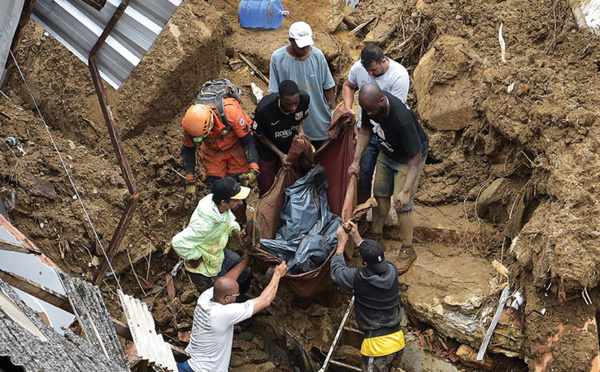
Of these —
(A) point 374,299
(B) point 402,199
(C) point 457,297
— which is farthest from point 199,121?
(C) point 457,297

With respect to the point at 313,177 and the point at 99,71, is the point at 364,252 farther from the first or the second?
the point at 99,71

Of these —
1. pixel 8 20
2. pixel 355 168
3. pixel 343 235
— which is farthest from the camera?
pixel 355 168

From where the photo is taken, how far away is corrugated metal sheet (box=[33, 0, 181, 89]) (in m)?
4.55

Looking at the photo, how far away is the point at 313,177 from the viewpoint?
5.63 metres

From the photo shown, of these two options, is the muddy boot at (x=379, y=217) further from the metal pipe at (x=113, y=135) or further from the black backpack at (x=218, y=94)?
the metal pipe at (x=113, y=135)

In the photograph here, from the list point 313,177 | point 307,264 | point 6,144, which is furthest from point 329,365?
point 6,144

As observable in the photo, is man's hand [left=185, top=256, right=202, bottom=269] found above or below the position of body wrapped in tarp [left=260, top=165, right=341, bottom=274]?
below

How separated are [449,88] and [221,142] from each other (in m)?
2.69

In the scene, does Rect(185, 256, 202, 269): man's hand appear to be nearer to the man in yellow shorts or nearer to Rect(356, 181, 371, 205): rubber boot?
the man in yellow shorts

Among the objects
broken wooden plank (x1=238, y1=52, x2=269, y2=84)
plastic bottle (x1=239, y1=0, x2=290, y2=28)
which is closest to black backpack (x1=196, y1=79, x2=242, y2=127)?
broken wooden plank (x1=238, y1=52, x2=269, y2=84)

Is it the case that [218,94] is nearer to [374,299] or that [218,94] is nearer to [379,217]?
[379,217]

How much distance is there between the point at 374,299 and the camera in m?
4.39

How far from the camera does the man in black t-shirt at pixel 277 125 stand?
16.8ft

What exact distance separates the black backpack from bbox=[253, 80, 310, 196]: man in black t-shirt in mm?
319
